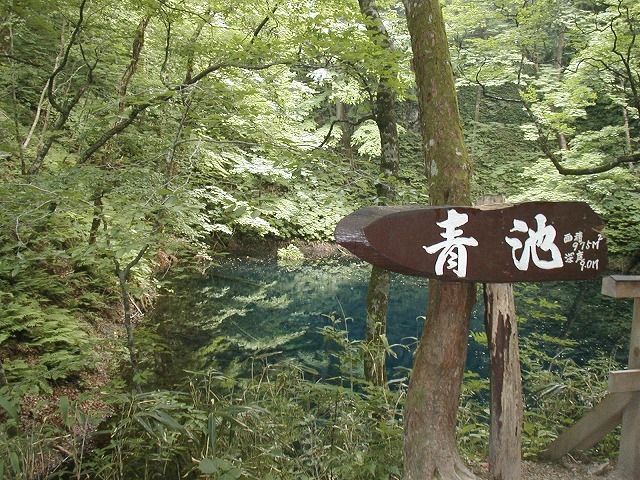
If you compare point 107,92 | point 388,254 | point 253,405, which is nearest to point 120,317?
point 107,92

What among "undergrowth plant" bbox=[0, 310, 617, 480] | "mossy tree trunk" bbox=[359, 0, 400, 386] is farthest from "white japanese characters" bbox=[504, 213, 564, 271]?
"mossy tree trunk" bbox=[359, 0, 400, 386]

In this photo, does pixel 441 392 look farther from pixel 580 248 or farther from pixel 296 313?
pixel 296 313

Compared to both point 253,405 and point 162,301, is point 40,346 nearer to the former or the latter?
point 253,405

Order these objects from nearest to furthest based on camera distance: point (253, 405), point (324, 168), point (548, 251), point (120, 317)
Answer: point (548, 251)
point (253, 405)
point (324, 168)
point (120, 317)

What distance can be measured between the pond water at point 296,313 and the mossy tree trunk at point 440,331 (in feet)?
5.87

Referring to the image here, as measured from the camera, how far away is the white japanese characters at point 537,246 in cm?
177

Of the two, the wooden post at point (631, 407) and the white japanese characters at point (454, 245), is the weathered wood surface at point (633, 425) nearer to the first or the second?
the wooden post at point (631, 407)

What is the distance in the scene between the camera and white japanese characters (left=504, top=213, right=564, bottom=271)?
177 cm

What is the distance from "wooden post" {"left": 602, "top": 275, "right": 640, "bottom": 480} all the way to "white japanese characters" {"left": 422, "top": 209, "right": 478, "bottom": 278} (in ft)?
3.42

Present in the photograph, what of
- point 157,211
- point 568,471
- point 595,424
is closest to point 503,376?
point 595,424

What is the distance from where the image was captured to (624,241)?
11.2m

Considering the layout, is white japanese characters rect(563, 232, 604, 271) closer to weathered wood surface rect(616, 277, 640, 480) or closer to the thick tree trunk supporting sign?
the thick tree trunk supporting sign

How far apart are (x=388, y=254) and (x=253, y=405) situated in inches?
50.9

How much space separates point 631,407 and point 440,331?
1235 mm
